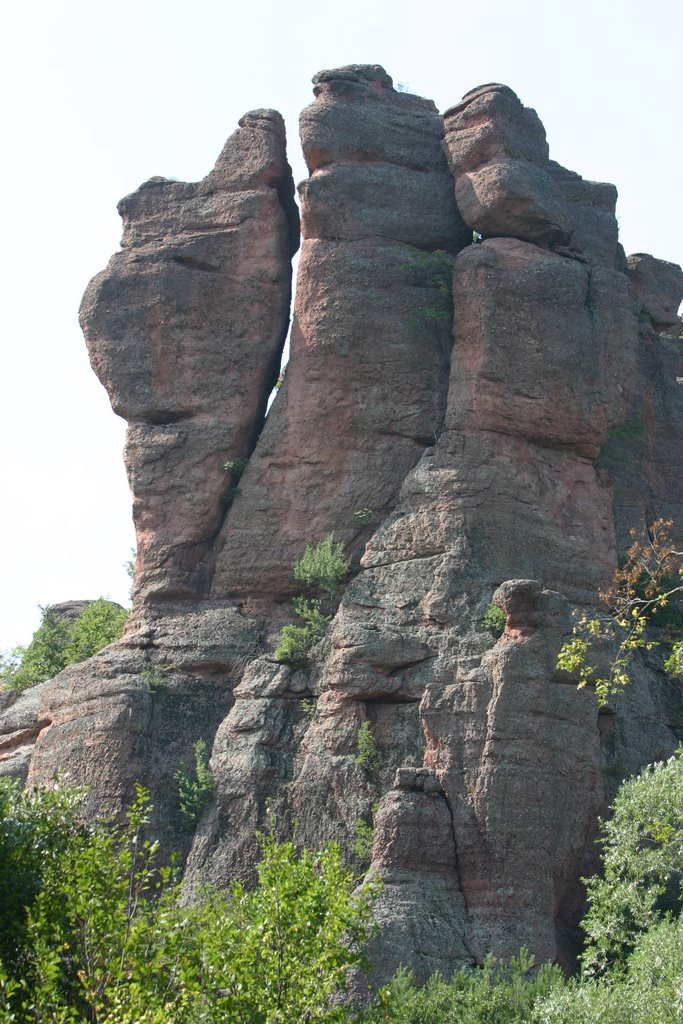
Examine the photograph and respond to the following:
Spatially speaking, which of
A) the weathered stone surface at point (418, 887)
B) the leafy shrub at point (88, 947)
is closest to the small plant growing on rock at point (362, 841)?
the weathered stone surface at point (418, 887)

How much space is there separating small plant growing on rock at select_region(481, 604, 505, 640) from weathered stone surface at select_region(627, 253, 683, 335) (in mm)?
11162

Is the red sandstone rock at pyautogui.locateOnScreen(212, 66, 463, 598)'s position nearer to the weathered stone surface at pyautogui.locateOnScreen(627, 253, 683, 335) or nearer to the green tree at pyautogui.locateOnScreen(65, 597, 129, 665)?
the green tree at pyautogui.locateOnScreen(65, 597, 129, 665)

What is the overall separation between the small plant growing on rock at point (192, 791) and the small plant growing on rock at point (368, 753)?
115 inches

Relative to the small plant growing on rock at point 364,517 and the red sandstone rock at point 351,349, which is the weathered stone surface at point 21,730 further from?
the small plant growing on rock at point 364,517

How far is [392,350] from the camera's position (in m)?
35.6

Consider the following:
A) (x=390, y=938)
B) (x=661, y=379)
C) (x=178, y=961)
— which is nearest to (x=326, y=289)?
(x=661, y=379)

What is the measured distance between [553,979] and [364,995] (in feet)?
9.81

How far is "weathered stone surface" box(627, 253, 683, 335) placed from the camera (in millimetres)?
39250

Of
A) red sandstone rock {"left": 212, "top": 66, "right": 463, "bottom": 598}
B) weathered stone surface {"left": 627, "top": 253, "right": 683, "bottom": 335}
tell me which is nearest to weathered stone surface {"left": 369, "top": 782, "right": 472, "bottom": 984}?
red sandstone rock {"left": 212, "top": 66, "right": 463, "bottom": 598}

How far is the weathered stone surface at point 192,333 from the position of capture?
35469mm


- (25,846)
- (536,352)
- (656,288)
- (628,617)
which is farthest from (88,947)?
(656,288)

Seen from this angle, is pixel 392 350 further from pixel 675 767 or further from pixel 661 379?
pixel 675 767

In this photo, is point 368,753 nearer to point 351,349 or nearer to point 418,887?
point 418,887

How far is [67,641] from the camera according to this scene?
39.2m
